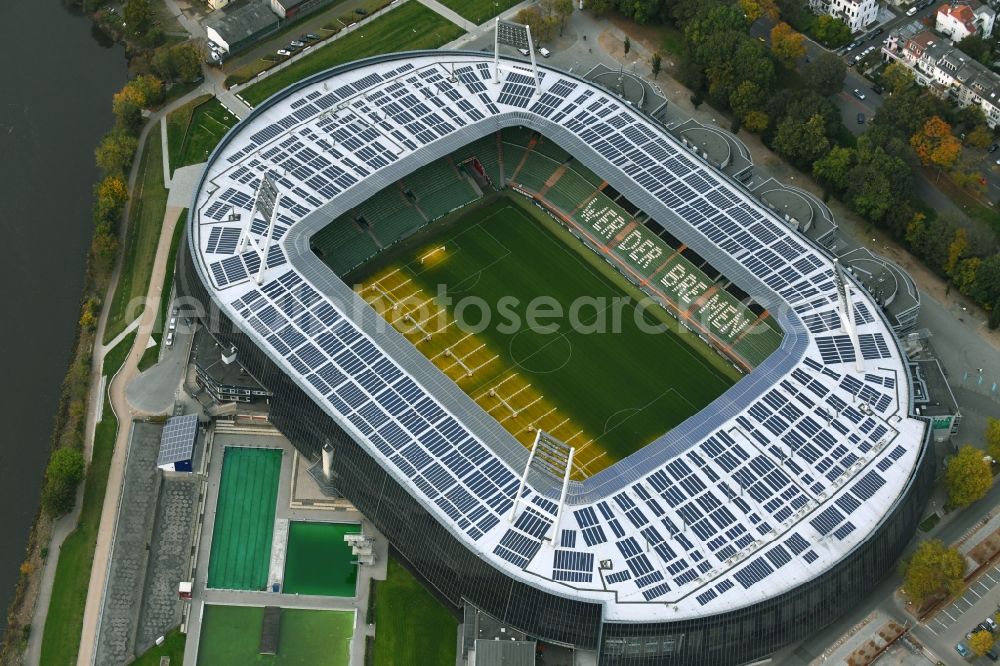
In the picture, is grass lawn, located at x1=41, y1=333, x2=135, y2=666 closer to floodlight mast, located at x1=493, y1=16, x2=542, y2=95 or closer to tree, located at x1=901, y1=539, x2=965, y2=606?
floodlight mast, located at x1=493, y1=16, x2=542, y2=95

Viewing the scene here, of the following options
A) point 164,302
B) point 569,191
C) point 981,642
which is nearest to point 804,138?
point 569,191

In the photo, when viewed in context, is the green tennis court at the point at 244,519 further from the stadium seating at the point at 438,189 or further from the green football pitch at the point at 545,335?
the stadium seating at the point at 438,189

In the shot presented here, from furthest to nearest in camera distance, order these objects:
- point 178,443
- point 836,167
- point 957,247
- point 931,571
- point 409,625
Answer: point 836,167, point 957,247, point 178,443, point 409,625, point 931,571

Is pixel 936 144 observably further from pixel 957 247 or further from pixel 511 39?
pixel 511 39

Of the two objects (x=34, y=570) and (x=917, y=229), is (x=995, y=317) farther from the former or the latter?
(x=34, y=570)

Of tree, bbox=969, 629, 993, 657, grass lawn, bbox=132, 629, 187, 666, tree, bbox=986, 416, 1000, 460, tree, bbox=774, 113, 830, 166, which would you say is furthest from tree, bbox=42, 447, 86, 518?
tree, bbox=986, 416, 1000, 460

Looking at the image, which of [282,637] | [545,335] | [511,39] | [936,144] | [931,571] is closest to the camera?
[931,571]

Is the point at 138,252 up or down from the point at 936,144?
down
